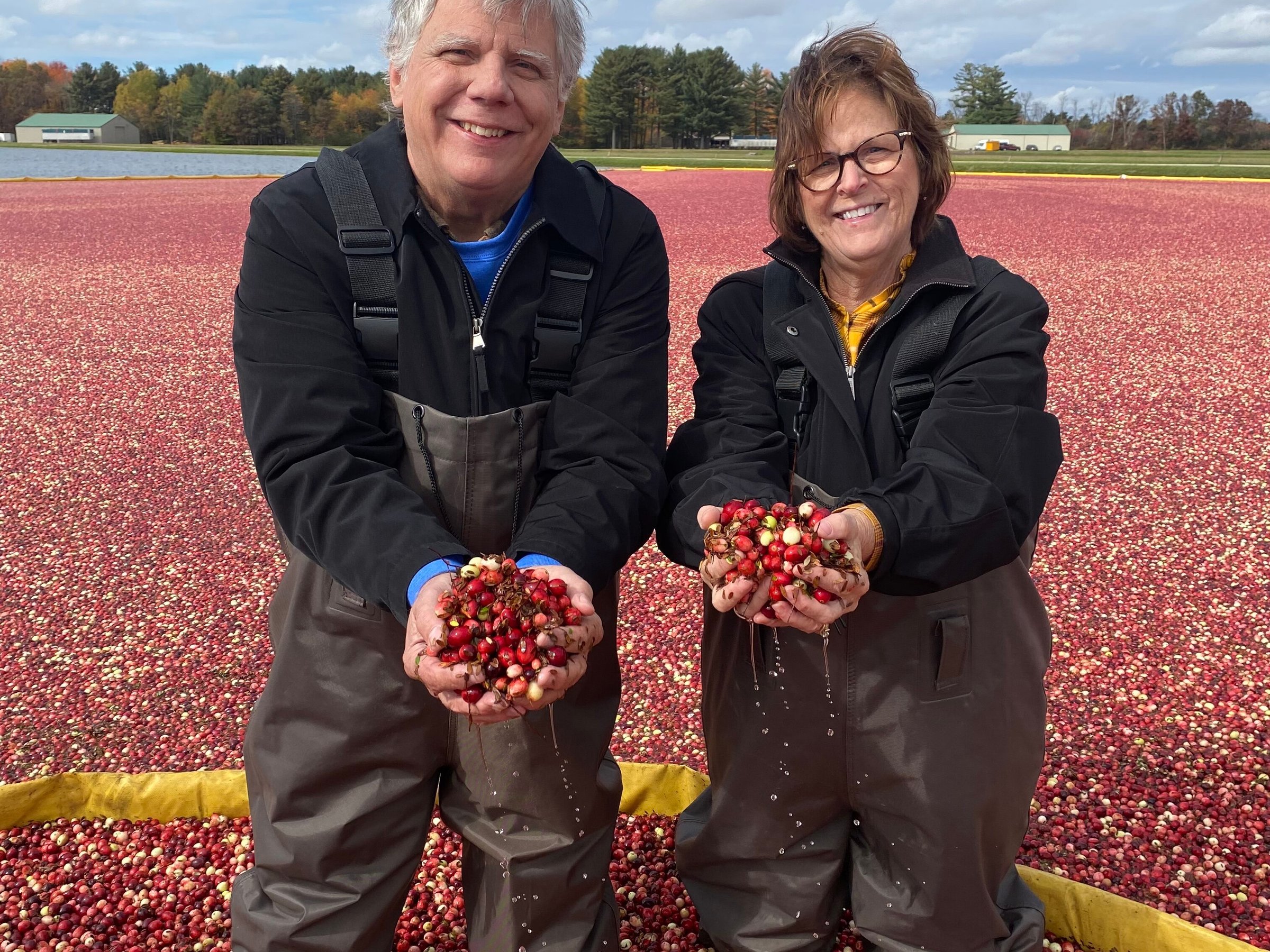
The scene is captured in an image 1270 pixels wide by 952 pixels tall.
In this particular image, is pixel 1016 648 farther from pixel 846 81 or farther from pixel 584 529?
pixel 846 81

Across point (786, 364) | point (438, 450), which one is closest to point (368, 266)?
point (438, 450)

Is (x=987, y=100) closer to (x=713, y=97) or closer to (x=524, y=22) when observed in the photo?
(x=713, y=97)

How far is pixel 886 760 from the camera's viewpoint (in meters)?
2.69

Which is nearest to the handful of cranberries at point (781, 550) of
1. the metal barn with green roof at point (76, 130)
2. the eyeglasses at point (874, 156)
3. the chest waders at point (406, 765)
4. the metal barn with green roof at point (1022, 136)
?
the chest waders at point (406, 765)

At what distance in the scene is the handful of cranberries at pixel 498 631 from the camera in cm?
216

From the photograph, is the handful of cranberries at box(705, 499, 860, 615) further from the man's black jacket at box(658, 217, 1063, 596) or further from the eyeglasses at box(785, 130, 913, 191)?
the eyeglasses at box(785, 130, 913, 191)

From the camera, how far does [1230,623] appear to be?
5.24m

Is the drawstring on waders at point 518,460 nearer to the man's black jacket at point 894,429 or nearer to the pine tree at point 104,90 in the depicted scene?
the man's black jacket at point 894,429

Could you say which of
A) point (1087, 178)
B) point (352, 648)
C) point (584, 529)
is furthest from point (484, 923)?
point (1087, 178)

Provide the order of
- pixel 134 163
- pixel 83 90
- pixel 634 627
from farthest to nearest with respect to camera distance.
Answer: pixel 83 90 < pixel 134 163 < pixel 634 627

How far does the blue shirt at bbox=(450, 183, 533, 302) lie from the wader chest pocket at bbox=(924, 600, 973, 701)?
138 cm

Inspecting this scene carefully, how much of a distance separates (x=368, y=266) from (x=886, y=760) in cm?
178

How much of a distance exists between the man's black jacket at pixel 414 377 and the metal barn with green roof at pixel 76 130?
12072 centimetres

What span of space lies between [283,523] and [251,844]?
1.73 m
